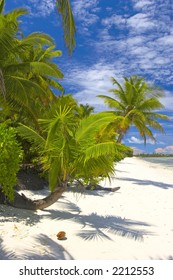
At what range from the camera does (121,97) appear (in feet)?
68.1

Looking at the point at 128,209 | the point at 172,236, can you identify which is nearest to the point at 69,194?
the point at 128,209

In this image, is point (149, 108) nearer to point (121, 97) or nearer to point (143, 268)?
point (121, 97)

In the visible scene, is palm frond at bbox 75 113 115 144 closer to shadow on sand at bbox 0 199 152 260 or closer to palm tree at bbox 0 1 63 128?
shadow on sand at bbox 0 199 152 260

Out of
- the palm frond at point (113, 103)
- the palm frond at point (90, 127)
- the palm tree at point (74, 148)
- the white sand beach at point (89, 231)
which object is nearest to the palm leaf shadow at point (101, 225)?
the white sand beach at point (89, 231)

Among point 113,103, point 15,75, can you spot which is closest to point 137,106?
point 113,103

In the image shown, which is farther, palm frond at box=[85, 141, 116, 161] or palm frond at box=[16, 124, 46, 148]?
palm frond at box=[16, 124, 46, 148]

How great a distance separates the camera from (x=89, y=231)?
22.7ft

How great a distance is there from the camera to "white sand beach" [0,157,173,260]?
18.2 ft

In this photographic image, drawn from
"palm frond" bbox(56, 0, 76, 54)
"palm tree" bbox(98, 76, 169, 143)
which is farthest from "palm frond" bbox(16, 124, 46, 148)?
"palm tree" bbox(98, 76, 169, 143)

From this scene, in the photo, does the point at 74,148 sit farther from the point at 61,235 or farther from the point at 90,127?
the point at 61,235

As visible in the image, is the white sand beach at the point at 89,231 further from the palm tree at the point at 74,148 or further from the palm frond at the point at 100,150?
the palm frond at the point at 100,150

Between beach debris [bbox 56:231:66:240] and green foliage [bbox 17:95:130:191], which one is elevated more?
green foliage [bbox 17:95:130:191]

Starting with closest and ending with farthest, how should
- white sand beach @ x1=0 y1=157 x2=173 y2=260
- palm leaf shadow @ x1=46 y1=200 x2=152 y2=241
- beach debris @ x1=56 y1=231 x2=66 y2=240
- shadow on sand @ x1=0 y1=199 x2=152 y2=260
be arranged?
shadow on sand @ x1=0 y1=199 x2=152 y2=260
white sand beach @ x1=0 y1=157 x2=173 y2=260
beach debris @ x1=56 y1=231 x2=66 y2=240
palm leaf shadow @ x1=46 y1=200 x2=152 y2=241

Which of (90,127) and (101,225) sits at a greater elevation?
(90,127)
